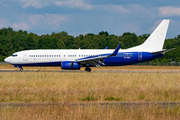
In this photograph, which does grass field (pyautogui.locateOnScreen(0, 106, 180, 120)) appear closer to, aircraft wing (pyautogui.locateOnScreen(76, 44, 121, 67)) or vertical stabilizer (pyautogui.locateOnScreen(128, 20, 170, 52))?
aircraft wing (pyautogui.locateOnScreen(76, 44, 121, 67))

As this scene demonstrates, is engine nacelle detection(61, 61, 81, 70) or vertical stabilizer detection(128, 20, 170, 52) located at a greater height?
vertical stabilizer detection(128, 20, 170, 52)

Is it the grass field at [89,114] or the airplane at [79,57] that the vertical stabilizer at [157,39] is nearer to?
the airplane at [79,57]

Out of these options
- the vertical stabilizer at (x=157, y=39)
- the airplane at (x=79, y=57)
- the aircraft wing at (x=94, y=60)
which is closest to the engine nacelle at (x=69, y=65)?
the airplane at (x=79, y=57)

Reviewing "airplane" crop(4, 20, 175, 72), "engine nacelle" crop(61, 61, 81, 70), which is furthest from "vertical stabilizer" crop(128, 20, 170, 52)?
"engine nacelle" crop(61, 61, 81, 70)

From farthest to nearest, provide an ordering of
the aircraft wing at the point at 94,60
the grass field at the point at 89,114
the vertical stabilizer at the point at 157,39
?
the vertical stabilizer at the point at 157,39, the aircraft wing at the point at 94,60, the grass field at the point at 89,114

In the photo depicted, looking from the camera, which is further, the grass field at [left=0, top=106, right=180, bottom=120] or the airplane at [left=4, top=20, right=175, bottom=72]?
the airplane at [left=4, top=20, right=175, bottom=72]

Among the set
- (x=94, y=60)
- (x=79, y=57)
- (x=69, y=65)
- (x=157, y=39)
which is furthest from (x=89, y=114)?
(x=157, y=39)

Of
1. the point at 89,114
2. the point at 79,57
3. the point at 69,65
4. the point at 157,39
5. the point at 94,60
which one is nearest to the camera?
the point at 89,114

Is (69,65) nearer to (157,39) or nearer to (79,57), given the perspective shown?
(79,57)

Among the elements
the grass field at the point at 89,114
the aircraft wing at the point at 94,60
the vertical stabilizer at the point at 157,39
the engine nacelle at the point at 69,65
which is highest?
the vertical stabilizer at the point at 157,39

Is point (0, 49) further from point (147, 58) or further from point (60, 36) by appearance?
point (147, 58)

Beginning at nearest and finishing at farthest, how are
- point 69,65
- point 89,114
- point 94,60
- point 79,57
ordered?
1. point 89,114
2. point 69,65
3. point 94,60
4. point 79,57

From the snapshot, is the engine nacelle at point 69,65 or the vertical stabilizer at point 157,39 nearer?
the engine nacelle at point 69,65

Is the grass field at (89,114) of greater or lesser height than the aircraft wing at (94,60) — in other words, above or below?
below
